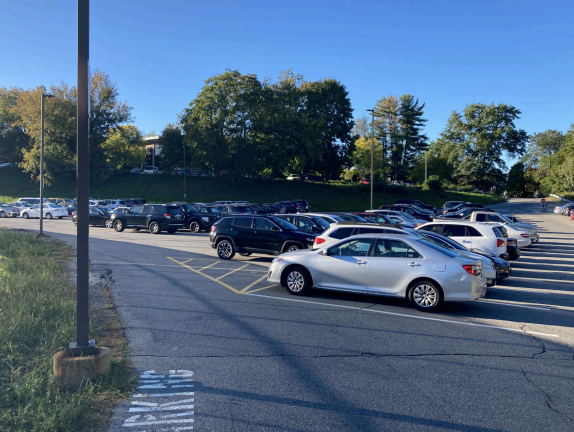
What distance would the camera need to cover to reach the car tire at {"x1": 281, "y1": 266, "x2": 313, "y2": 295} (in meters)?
10.8

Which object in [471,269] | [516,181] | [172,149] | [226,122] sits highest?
[226,122]

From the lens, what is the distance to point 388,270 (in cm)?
979

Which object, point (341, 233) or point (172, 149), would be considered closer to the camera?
→ point (341, 233)

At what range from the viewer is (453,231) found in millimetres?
16312

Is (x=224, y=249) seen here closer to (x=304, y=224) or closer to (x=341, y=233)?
(x=304, y=224)

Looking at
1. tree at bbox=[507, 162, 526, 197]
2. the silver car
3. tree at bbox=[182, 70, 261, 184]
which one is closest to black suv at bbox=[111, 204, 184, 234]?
the silver car

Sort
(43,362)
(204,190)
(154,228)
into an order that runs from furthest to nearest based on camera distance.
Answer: (204,190), (154,228), (43,362)

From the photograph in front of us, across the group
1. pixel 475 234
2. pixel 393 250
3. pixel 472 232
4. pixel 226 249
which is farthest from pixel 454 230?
pixel 226 249

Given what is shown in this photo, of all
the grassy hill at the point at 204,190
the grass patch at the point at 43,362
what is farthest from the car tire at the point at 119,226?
the grassy hill at the point at 204,190

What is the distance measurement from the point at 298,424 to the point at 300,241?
36.9 feet

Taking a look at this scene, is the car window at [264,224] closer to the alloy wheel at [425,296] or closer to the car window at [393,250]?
the car window at [393,250]

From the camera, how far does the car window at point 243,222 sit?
54.8 feet

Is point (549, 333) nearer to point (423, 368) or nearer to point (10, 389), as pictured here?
point (423, 368)

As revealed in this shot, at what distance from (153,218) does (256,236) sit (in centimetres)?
1317
